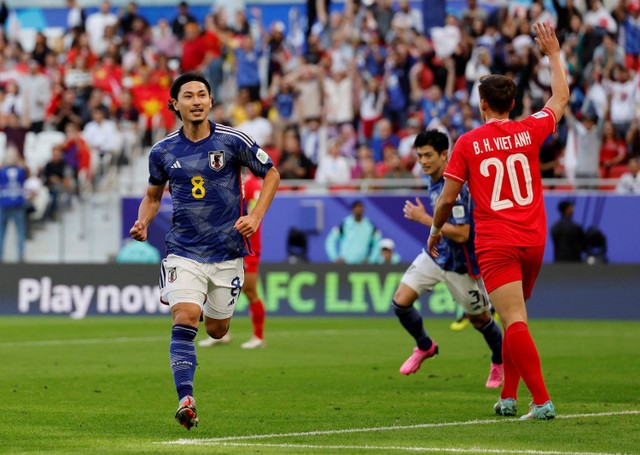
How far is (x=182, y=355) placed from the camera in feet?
31.1

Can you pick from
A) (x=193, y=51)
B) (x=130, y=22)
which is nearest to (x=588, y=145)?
(x=193, y=51)

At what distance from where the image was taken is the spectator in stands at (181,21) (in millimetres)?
31422

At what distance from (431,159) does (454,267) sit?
1.08 m

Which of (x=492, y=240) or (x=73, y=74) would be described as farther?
(x=73, y=74)

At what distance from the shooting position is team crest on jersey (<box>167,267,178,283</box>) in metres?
9.72

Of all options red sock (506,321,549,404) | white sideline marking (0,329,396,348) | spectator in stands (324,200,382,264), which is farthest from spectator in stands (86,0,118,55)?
red sock (506,321,549,404)

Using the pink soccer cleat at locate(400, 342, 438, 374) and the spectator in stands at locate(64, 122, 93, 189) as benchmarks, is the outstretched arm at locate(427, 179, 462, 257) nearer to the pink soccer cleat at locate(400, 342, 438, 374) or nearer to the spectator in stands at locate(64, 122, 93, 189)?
the pink soccer cleat at locate(400, 342, 438, 374)

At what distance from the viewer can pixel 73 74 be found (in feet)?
102

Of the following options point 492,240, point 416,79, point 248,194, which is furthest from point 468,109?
point 492,240

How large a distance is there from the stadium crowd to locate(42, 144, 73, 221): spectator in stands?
0.13 feet

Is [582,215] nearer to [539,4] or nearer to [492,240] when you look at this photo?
[539,4]

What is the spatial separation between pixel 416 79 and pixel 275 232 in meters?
4.55

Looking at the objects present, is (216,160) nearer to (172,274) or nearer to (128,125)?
(172,274)

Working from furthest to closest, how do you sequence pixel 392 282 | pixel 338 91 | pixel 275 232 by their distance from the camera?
1. pixel 338 91
2. pixel 275 232
3. pixel 392 282
